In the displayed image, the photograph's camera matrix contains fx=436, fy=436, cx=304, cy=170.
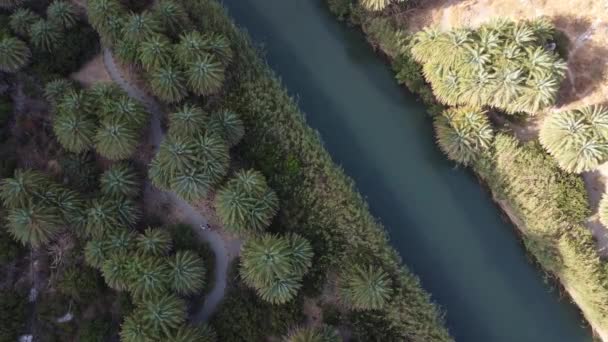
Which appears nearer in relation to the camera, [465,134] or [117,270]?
[117,270]

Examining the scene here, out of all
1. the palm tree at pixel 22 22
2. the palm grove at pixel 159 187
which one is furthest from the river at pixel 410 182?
the palm tree at pixel 22 22

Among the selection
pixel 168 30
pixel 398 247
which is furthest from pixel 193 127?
pixel 398 247

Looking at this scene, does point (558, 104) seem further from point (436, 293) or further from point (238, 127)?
point (238, 127)

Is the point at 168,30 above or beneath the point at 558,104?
beneath

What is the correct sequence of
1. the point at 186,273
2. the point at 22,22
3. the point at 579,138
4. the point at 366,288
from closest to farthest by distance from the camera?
the point at 366,288 → the point at 186,273 → the point at 579,138 → the point at 22,22

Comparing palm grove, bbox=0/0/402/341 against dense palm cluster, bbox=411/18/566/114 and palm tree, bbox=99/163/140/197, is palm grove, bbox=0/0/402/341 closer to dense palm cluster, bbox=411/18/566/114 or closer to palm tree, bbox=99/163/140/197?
palm tree, bbox=99/163/140/197

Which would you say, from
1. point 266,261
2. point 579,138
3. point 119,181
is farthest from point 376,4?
point 119,181

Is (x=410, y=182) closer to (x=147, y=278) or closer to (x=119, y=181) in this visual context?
(x=147, y=278)
